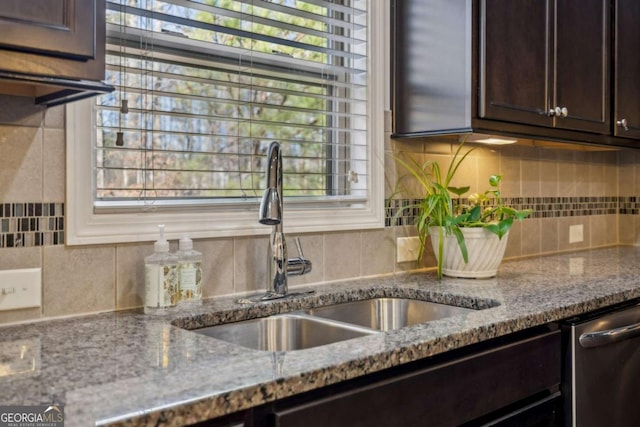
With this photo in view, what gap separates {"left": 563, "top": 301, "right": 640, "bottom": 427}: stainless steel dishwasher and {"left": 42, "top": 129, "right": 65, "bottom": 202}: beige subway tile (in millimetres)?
1256

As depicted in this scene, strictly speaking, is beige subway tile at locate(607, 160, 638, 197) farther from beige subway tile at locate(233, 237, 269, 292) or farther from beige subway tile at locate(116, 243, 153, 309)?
beige subway tile at locate(116, 243, 153, 309)

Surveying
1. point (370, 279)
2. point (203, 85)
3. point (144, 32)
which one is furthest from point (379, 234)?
point (144, 32)

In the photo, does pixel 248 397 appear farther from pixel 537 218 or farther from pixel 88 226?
pixel 537 218

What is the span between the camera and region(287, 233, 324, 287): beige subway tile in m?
1.75

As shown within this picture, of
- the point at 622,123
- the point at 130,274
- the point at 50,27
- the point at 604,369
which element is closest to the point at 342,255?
the point at 130,274

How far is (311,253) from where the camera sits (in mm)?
1791

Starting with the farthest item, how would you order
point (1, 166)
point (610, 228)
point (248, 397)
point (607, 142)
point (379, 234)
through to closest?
point (610, 228)
point (607, 142)
point (379, 234)
point (1, 166)
point (248, 397)

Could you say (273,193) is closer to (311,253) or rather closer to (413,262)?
(311,253)

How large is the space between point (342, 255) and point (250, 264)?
0.34 meters

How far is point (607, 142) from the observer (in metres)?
2.42

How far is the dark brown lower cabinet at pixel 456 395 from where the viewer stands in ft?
3.23

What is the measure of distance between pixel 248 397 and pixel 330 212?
3.38ft

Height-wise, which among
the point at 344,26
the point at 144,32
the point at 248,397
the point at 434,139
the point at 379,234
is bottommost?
the point at 248,397

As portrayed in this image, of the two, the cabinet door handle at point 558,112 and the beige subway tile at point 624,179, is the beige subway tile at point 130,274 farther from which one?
the beige subway tile at point 624,179
